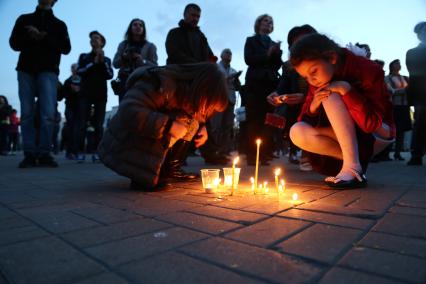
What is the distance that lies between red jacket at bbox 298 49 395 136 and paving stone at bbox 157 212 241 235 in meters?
1.54

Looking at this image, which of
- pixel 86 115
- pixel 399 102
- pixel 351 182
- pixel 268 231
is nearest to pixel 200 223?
pixel 268 231

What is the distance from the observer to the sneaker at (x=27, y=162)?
13.5 feet

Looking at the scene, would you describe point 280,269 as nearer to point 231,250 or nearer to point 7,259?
point 231,250

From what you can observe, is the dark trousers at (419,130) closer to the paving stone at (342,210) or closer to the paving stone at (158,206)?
the paving stone at (342,210)

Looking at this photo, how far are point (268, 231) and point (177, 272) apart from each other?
0.47 m

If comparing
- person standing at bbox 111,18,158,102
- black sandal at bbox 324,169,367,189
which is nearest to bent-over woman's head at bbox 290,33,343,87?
black sandal at bbox 324,169,367,189

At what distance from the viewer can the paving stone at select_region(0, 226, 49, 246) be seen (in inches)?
42.5

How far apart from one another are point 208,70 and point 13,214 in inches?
64.3

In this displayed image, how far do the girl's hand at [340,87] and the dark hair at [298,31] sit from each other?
1472 millimetres

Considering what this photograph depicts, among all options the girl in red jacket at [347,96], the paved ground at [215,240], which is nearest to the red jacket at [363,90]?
the girl in red jacket at [347,96]

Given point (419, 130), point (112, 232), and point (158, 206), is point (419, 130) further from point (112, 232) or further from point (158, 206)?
point (112, 232)

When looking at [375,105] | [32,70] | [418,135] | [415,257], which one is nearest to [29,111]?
[32,70]

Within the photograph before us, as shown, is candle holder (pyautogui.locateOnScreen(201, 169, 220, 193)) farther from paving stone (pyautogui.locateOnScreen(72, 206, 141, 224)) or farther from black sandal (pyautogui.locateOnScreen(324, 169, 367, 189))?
black sandal (pyautogui.locateOnScreen(324, 169, 367, 189))

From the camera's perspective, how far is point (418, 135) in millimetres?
4824
